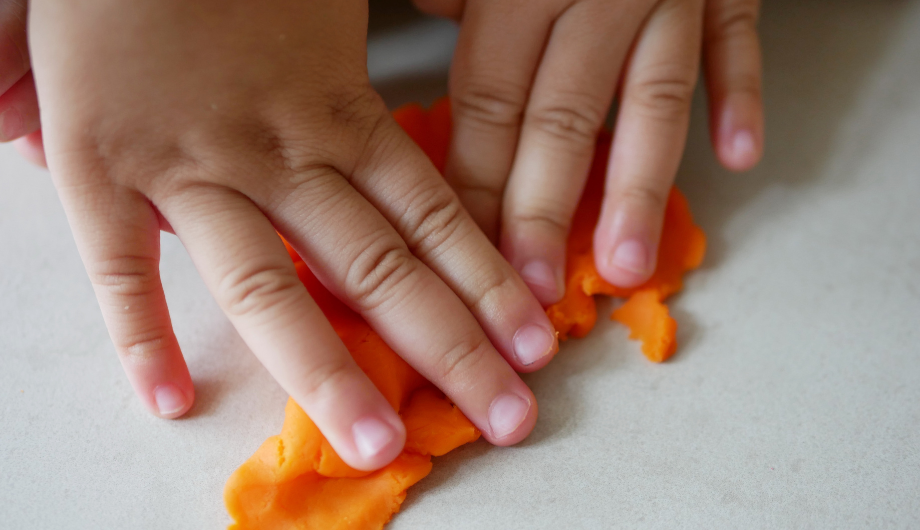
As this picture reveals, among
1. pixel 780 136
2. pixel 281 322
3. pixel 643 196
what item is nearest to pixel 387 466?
pixel 281 322

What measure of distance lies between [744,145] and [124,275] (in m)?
0.77

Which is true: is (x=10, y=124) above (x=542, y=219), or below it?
above

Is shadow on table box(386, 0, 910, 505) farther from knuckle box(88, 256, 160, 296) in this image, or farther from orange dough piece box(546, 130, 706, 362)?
knuckle box(88, 256, 160, 296)

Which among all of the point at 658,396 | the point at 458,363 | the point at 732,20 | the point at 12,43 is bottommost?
the point at 658,396

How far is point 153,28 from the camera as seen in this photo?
58 centimetres

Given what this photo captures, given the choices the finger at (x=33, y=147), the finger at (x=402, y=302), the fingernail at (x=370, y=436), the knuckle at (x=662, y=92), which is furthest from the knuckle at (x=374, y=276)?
the finger at (x=33, y=147)

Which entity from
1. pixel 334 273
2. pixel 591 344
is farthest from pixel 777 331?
pixel 334 273

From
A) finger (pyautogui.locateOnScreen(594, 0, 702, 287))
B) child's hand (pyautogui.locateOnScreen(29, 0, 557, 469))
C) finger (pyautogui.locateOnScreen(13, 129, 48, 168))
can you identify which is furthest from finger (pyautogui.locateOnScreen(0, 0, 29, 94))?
finger (pyautogui.locateOnScreen(594, 0, 702, 287))

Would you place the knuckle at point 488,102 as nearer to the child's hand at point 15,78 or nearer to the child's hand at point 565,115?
the child's hand at point 565,115

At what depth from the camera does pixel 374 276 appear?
65 cm

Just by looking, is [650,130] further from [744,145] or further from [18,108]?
[18,108]

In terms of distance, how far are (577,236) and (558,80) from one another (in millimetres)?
195

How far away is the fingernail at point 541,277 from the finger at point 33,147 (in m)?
0.64

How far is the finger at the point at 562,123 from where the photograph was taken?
31.2 inches
